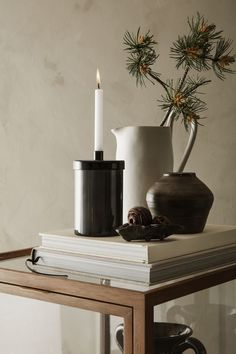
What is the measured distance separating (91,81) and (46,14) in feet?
0.66

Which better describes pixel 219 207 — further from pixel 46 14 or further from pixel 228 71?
pixel 46 14

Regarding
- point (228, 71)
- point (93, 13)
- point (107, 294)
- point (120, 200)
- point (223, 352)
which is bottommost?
point (223, 352)

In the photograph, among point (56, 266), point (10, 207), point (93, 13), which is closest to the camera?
point (56, 266)

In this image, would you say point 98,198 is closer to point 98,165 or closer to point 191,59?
point 98,165

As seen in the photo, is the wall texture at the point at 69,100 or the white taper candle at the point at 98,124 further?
the wall texture at the point at 69,100

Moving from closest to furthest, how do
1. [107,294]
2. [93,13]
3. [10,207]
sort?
[107,294] → [93,13] → [10,207]

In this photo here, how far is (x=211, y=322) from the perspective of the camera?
821 millimetres

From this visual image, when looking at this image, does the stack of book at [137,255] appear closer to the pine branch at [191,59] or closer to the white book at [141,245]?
the white book at [141,245]

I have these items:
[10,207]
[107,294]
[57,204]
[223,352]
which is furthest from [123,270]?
[10,207]

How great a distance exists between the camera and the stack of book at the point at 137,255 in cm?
75

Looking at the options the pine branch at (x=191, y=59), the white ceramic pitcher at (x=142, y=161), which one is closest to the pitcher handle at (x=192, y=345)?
the white ceramic pitcher at (x=142, y=161)

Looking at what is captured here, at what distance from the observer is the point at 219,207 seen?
45.1 inches

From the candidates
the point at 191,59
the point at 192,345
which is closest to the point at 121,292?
the point at 192,345

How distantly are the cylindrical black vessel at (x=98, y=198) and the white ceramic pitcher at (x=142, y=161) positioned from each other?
0.10 metres
